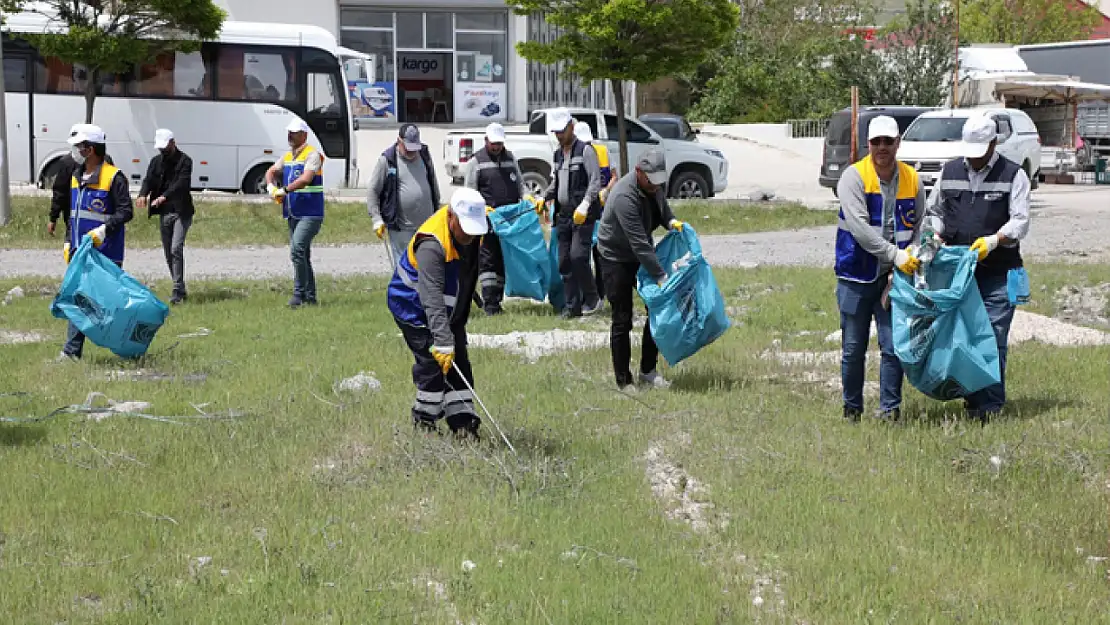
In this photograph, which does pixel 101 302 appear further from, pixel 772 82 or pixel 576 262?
pixel 772 82

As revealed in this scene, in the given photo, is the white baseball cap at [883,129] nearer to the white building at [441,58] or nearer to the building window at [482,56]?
the white building at [441,58]

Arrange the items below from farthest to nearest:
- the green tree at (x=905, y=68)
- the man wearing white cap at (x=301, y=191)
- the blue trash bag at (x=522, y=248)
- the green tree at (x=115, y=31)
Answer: the green tree at (x=905, y=68)
the green tree at (x=115, y=31)
the man wearing white cap at (x=301, y=191)
the blue trash bag at (x=522, y=248)

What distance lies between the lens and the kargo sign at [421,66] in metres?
38.7

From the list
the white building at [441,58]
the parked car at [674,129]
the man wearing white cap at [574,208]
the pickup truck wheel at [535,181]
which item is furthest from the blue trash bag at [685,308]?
the white building at [441,58]

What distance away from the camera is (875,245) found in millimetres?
7270

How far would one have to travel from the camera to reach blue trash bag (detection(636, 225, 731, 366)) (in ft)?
28.5

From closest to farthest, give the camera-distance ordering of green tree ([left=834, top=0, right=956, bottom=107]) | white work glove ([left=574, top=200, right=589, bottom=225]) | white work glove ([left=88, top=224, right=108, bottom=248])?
1. white work glove ([left=88, top=224, right=108, bottom=248])
2. white work glove ([left=574, top=200, right=589, bottom=225])
3. green tree ([left=834, top=0, right=956, bottom=107])

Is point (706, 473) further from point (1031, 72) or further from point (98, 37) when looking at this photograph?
point (1031, 72)

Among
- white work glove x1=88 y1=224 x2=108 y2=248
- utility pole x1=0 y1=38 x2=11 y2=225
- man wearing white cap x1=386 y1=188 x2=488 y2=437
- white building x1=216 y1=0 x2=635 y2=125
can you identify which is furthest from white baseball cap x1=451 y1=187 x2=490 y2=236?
white building x1=216 y1=0 x2=635 y2=125

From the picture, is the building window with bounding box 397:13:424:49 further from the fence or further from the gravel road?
the gravel road

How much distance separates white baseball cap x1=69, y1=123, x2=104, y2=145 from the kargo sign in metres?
29.3

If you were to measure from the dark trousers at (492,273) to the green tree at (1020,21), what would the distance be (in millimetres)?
47924

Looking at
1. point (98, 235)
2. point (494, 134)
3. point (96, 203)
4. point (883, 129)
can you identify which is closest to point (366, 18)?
point (494, 134)

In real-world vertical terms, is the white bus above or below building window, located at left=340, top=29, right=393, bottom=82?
below
